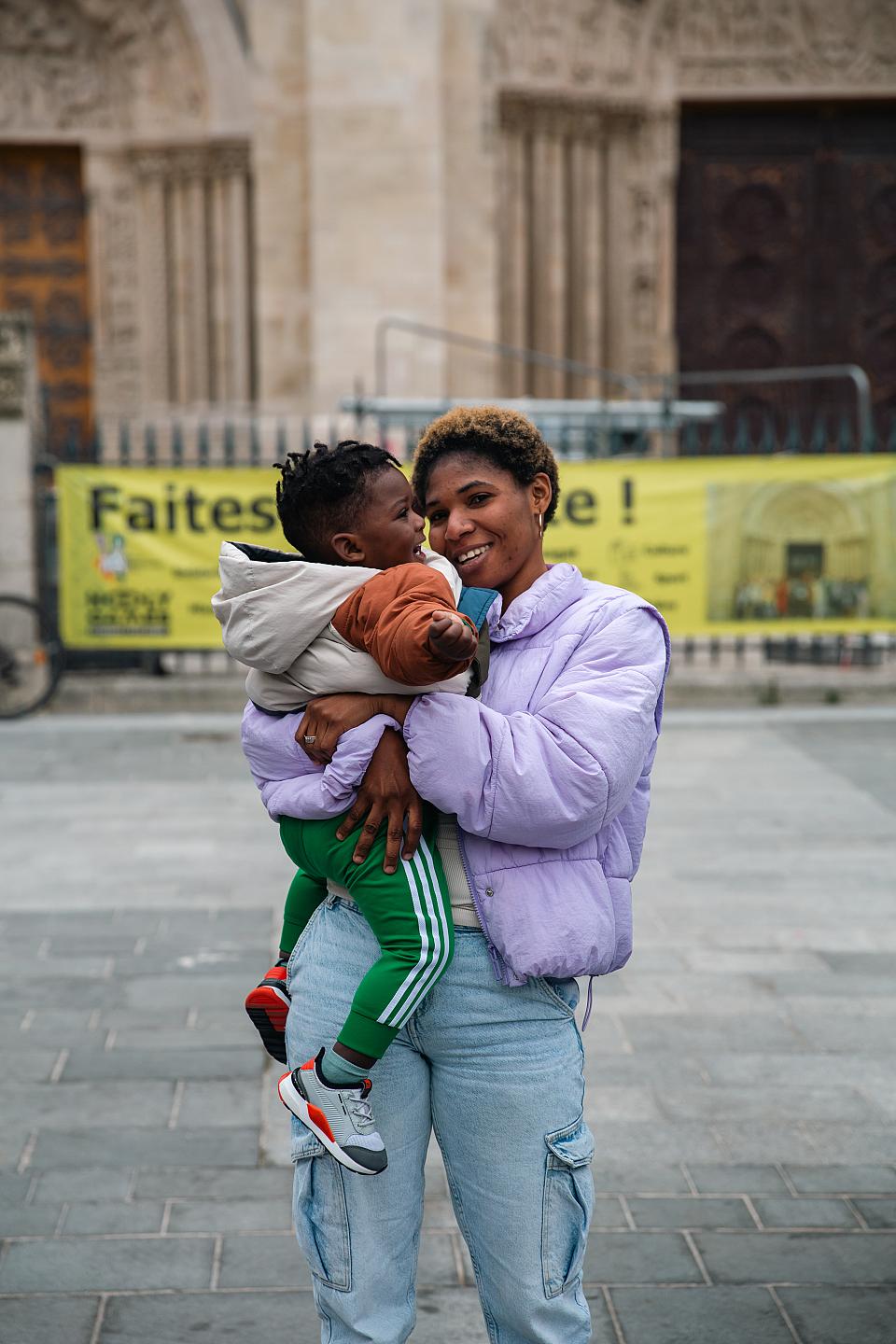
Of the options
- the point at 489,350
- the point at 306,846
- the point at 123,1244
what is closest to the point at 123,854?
Answer: the point at 123,1244

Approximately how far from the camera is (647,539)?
12.1 metres

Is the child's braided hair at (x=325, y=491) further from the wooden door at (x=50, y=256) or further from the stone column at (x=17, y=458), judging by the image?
the wooden door at (x=50, y=256)

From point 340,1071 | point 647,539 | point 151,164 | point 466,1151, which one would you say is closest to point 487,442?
point 340,1071

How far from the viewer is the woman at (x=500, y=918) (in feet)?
7.54

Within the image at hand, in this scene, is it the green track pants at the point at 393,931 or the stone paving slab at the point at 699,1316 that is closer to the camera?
the green track pants at the point at 393,931

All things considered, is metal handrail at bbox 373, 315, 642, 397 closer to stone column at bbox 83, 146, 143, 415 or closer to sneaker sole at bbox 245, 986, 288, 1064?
stone column at bbox 83, 146, 143, 415

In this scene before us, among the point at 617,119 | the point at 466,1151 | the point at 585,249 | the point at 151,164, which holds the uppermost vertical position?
the point at 617,119

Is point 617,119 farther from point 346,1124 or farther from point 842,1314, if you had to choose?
point 346,1124

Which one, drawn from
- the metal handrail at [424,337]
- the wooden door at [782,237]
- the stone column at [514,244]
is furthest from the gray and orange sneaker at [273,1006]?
the wooden door at [782,237]

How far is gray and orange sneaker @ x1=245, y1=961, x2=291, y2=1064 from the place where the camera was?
262 centimetres

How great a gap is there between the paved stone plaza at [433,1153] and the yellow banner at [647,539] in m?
3.89

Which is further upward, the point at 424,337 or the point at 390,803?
the point at 424,337

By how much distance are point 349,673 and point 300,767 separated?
0.19 metres

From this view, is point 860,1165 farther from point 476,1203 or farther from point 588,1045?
point 476,1203
